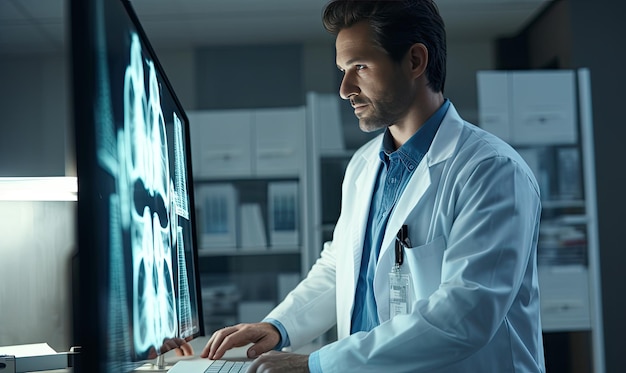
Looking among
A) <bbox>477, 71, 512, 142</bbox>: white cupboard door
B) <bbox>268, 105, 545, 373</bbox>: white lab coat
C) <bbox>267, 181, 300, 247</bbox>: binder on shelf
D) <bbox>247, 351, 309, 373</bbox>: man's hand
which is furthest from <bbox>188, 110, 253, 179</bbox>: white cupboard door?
<bbox>247, 351, 309, 373</bbox>: man's hand

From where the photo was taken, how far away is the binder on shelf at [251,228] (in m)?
3.91

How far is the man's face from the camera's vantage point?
4.41 feet

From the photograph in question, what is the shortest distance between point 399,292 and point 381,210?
0.23 meters

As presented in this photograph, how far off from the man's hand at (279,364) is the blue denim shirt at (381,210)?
15.3 inches

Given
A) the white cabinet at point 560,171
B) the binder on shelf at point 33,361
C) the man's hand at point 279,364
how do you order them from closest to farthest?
the man's hand at point 279,364
the binder on shelf at point 33,361
the white cabinet at point 560,171

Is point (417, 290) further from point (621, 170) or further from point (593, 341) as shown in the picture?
point (621, 170)

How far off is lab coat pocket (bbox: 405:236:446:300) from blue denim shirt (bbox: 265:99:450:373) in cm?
14

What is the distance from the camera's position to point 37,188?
126 cm

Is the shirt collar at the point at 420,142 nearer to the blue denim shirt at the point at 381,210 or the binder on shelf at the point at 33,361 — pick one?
the blue denim shirt at the point at 381,210

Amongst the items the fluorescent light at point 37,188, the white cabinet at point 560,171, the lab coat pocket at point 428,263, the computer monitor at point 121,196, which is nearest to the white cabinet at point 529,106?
the white cabinet at point 560,171

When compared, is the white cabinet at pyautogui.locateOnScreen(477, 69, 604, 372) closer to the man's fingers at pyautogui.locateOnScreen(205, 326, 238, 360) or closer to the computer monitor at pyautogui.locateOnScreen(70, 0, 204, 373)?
the man's fingers at pyautogui.locateOnScreen(205, 326, 238, 360)

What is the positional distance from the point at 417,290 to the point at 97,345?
72 cm

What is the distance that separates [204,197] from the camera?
3947mm

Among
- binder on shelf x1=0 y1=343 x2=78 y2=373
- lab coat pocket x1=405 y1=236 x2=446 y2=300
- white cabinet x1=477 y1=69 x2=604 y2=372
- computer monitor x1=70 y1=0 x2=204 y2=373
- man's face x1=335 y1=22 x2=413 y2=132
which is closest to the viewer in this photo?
computer monitor x1=70 y1=0 x2=204 y2=373
